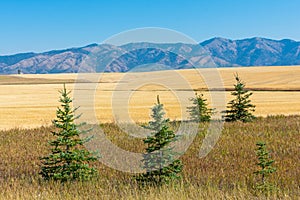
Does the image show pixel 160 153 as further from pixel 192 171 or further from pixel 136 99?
pixel 136 99

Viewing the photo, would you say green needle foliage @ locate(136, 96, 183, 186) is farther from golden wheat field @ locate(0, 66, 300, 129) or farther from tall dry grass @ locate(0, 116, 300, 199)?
golden wheat field @ locate(0, 66, 300, 129)

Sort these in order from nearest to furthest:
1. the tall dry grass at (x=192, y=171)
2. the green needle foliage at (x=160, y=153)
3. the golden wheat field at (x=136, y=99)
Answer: the tall dry grass at (x=192, y=171)
the green needle foliage at (x=160, y=153)
the golden wheat field at (x=136, y=99)

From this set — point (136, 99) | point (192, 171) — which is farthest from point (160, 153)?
point (136, 99)

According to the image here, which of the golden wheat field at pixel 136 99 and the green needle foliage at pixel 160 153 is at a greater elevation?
the golden wheat field at pixel 136 99

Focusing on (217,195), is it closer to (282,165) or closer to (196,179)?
(196,179)

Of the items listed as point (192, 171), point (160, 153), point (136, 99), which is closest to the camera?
point (160, 153)

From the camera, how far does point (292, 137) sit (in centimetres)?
1691

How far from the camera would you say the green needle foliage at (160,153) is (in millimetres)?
8281

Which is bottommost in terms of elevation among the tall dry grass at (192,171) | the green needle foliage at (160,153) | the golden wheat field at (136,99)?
the tall dry grass at (192,171)

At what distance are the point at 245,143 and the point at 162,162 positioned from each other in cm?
801

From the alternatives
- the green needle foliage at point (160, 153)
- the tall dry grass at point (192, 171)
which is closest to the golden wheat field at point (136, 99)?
the green needle foliage at point (160, 153)

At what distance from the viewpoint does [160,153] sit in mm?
8273

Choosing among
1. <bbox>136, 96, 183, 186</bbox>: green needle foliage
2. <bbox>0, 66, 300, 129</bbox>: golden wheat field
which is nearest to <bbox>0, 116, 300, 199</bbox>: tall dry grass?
<bbox>136, 96, 183, 186</bbox>: green needle foliage

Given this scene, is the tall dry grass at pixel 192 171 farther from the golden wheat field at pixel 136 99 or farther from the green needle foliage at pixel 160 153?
the golden wheat field at pixel 136 99
